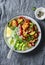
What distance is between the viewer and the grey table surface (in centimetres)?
123

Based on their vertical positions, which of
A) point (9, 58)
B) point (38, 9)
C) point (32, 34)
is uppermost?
point (38, 9)

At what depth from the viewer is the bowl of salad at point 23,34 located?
47.6 inches

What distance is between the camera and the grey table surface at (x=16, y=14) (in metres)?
1.23

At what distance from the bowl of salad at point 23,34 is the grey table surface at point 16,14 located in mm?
40

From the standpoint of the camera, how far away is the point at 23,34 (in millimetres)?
1212

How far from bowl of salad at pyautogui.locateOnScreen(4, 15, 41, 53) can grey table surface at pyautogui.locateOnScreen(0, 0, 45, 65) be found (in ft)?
0.13

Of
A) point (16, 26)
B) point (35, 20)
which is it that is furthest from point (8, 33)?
point (35, 20)

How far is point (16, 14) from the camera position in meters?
1.30

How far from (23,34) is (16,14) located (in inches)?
5.7

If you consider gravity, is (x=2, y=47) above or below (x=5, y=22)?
below

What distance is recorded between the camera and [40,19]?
4.12 feet

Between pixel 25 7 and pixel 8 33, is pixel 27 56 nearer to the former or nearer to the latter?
pixel 8 33

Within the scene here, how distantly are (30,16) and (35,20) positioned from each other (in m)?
0.04

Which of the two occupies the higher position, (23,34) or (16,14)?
(16,14)
